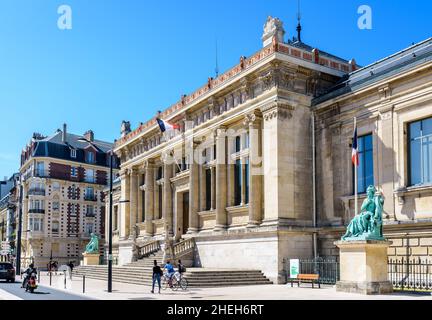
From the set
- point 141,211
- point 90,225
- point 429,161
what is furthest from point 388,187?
point 90,225

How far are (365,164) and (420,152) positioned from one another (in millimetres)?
3410

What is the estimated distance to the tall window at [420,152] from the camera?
24.9 m

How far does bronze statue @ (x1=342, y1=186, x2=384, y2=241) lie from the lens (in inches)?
839

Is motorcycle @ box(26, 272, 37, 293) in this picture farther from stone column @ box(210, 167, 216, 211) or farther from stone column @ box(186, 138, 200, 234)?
stone column @ box(210, 167, 216, 211)

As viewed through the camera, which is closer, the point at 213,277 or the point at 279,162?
the point at 213,277

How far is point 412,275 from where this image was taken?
2383cm

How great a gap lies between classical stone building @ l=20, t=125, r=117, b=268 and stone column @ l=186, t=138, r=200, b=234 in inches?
1586

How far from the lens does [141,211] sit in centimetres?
4741

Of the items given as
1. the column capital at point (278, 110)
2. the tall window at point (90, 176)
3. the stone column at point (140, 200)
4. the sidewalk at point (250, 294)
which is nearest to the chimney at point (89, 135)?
the tall window at point (90, 176)

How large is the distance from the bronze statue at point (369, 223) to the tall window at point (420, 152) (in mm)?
4079

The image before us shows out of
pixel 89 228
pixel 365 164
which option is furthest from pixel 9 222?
pixel 365 164

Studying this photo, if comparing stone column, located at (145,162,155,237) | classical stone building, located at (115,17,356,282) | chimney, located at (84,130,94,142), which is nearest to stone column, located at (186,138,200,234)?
classical stone building, located at (115,17,356,282)

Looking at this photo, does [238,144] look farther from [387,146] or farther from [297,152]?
[387,146]
